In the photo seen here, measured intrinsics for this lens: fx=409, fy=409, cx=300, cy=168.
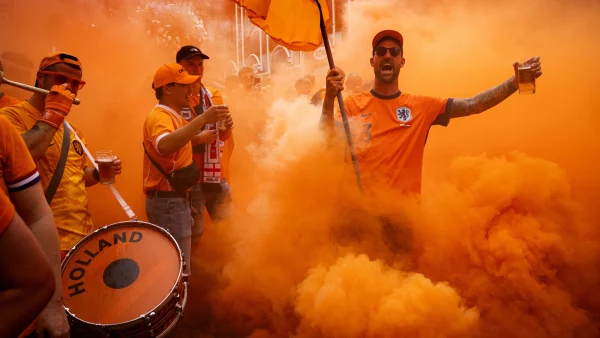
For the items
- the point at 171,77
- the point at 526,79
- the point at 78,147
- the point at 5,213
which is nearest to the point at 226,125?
the point at 171,77

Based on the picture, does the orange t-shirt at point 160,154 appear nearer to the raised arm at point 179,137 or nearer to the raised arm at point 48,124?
the raised arm at point 179,137

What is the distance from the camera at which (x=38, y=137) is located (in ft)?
7.92

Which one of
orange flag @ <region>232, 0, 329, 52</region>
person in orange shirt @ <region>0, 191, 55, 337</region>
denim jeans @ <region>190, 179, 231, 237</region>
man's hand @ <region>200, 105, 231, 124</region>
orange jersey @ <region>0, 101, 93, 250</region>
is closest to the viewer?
person in orange shirt @ <region>0, 191, 55, 337</region>

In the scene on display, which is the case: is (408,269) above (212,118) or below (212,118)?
below

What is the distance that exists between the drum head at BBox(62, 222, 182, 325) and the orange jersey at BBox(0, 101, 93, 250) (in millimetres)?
260

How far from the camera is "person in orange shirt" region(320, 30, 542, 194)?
11.2 ft

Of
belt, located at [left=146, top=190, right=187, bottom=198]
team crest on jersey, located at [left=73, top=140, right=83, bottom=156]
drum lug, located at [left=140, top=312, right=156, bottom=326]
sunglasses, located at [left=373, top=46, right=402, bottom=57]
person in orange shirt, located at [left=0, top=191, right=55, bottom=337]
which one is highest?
sunglasses, located at [left=373, top=46, right=402, bottom=57]

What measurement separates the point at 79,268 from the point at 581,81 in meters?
5.97

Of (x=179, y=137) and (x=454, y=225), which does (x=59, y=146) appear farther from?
(x=454, y=225)

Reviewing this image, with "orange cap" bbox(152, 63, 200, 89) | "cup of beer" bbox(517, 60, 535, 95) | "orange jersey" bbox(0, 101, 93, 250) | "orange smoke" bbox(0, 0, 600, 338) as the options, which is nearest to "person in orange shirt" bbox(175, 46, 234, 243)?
"orange cap" bbox(152, 63, 200, 89)

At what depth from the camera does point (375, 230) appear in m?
3.59

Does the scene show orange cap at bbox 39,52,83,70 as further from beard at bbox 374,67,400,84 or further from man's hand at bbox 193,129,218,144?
beard at bbox 374,67,400,84

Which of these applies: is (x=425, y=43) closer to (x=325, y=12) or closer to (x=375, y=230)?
(x=325, y=12)

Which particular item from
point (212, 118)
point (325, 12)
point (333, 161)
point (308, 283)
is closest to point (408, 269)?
point (308, 283)
